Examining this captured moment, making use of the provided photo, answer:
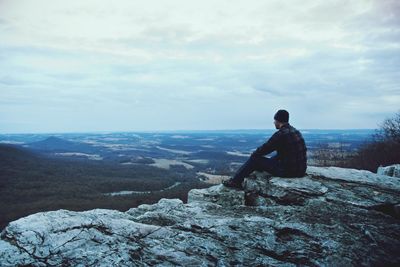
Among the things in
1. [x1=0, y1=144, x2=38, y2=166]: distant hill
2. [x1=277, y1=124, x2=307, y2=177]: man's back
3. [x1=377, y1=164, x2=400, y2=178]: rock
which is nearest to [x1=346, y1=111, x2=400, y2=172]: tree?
[x1=377, y1=164, x2=400, y2=178]: rock

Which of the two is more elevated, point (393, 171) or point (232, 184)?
point (393, 171)

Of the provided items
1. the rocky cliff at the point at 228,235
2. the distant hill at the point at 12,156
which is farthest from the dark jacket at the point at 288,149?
the distant hill at the point at 12,156

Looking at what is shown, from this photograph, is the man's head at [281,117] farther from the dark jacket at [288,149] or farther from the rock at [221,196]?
the rock at [221,196]

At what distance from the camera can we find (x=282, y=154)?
460 inches

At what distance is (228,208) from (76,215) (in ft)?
16.6

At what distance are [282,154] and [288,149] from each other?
1.29ft

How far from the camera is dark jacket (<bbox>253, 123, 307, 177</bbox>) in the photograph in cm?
1121

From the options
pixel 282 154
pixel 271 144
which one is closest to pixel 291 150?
pixel 282 154

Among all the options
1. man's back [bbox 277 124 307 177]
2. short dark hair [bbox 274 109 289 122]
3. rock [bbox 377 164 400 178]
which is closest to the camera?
man's back [bbox 277 124 307 177]

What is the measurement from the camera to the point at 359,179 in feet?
41.0

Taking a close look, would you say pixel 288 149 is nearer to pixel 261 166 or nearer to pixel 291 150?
pixel 291 150

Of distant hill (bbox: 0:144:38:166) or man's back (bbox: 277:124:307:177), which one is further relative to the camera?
distant hill (bbox: 0:144:38:166)

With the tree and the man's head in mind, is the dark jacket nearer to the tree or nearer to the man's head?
the man's head

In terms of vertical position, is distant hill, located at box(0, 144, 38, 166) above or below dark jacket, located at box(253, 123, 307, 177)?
below
